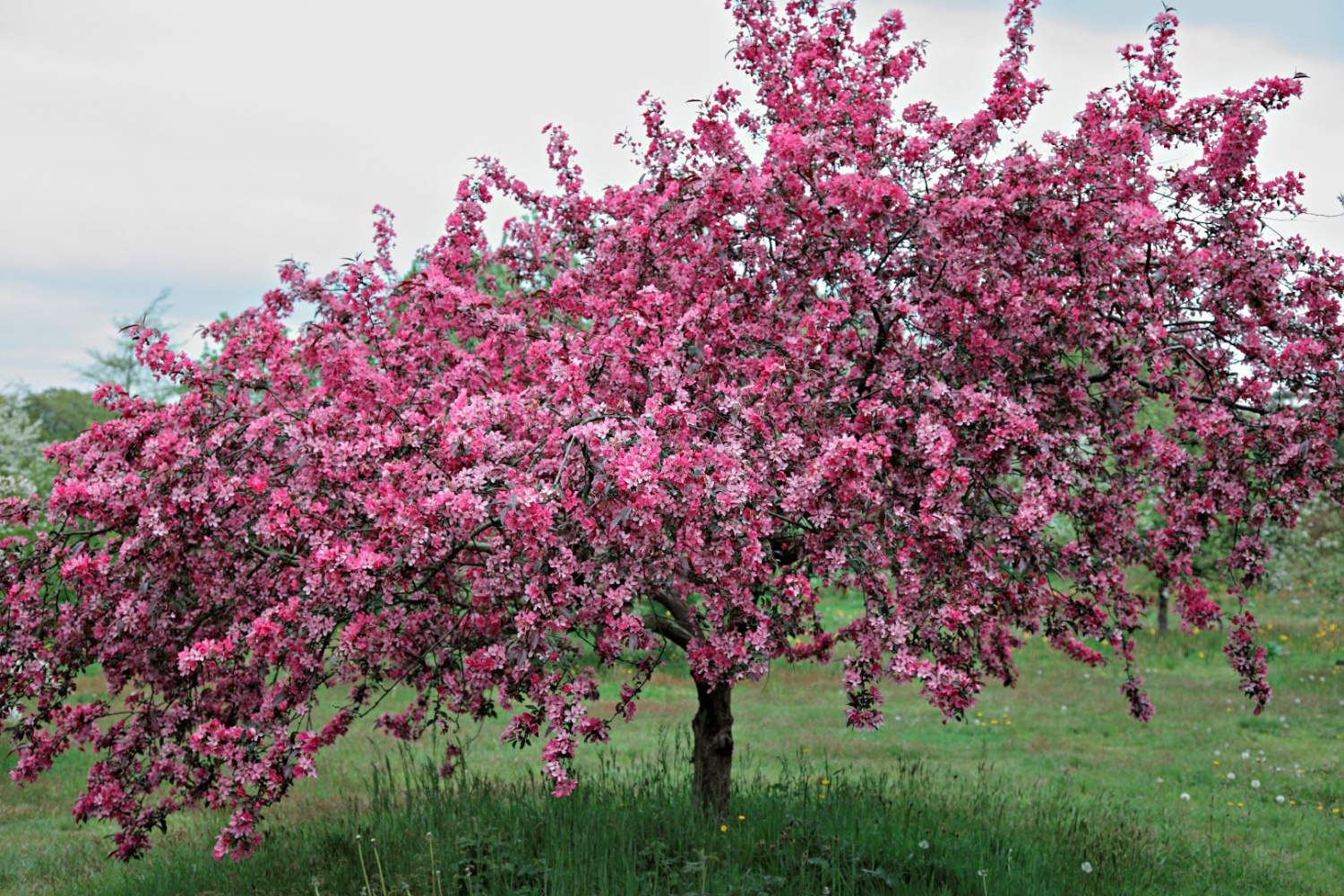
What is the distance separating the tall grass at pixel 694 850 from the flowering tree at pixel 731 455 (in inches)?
27.5

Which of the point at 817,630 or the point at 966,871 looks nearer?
the point at 817,630

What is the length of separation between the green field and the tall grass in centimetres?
2

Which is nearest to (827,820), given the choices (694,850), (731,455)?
(694,850)

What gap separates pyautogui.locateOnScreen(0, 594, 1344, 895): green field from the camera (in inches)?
259

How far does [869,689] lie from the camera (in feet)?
18.9

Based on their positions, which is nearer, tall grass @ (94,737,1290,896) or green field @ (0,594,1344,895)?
tall grass @ (94,737,1290,896)

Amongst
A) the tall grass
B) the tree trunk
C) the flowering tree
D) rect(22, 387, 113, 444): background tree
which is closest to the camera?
the flowering tree

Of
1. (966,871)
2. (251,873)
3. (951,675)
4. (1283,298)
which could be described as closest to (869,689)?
(951,675)

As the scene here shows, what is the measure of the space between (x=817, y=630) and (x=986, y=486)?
1334mm

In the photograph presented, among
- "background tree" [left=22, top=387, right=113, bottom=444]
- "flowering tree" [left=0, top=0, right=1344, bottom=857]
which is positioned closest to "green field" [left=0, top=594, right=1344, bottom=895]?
"flowering tree" [left=0, top=0, right=1344, bottom=857]

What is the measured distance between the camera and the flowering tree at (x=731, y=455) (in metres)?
5.30

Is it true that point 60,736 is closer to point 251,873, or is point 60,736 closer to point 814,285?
point 251,873

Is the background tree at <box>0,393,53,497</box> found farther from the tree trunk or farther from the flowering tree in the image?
the tree trunk

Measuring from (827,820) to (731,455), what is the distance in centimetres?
361
